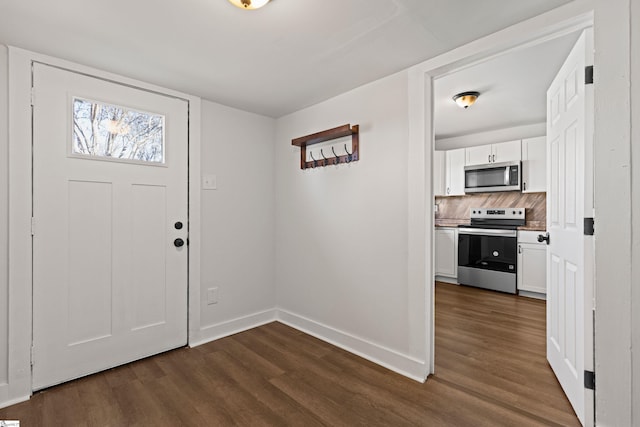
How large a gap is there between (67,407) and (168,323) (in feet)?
2.73

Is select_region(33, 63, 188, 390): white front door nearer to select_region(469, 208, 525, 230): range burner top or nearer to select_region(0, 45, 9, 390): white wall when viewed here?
select_region(0, 45, 9, 390): white wall

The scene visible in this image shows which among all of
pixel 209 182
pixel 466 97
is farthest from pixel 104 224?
pixel 466 97

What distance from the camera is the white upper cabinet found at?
172 inches

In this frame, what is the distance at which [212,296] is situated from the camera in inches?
115

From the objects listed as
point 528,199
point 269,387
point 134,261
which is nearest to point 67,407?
point 134,261

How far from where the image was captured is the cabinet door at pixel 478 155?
15.2 feet

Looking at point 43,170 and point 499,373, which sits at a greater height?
point 43,170

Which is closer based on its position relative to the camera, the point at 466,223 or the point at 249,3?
the point at 249,3

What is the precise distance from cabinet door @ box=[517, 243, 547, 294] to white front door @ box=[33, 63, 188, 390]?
13.5 ft

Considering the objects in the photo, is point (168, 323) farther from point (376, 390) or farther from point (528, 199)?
point (528, 199)

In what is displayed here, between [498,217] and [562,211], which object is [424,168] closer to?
[562,211]

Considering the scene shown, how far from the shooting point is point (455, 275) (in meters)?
4.84

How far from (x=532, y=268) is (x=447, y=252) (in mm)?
1163

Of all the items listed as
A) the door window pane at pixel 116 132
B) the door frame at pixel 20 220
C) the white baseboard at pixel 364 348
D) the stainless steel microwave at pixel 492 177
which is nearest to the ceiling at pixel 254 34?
the door frame at pixel 20 220
